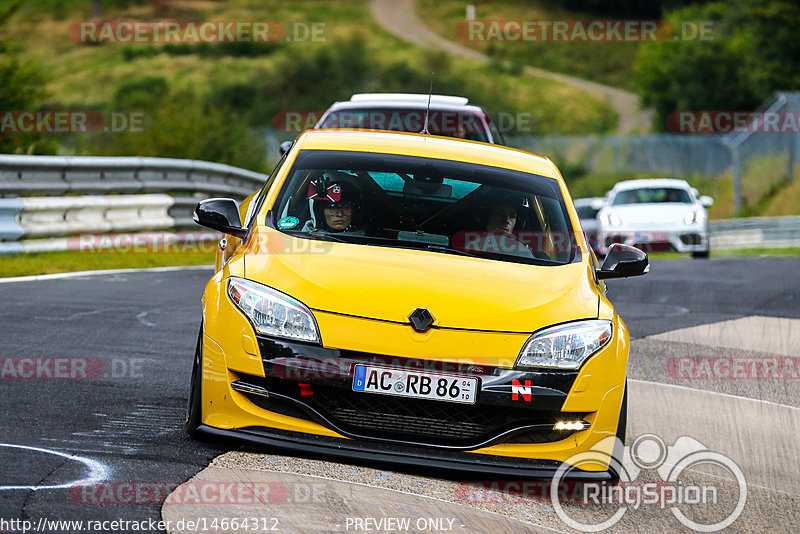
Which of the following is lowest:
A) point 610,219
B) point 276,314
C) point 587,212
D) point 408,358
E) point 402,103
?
point 587,212

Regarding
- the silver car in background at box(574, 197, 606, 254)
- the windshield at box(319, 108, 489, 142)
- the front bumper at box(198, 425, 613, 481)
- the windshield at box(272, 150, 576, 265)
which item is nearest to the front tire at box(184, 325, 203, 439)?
the front bumper at box(198, 425, 613, 481)

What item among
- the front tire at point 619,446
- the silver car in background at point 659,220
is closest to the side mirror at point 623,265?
the front tire at point 619,446

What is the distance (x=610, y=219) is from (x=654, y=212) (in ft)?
2.80

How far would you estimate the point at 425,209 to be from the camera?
702 centimetres

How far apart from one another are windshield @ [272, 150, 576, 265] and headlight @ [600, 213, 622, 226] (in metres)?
16.0

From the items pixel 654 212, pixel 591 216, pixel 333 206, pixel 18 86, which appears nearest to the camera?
pixel 333 206

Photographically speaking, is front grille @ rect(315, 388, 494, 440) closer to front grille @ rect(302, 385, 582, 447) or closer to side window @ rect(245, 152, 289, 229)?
front grille @ rect(302, 385, 582, 447)

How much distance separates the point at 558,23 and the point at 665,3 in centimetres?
920

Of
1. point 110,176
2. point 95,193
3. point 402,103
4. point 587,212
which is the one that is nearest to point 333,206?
point 402,103

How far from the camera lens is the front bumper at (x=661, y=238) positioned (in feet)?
71.8

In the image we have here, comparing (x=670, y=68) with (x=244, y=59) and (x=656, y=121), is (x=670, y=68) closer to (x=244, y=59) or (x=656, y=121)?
(x=656, y=121)

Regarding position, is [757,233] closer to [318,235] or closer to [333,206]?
[333,206]

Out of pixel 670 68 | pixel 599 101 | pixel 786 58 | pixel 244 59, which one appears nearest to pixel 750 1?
pixel 786 58

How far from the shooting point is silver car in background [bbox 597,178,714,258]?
72.2 feet
